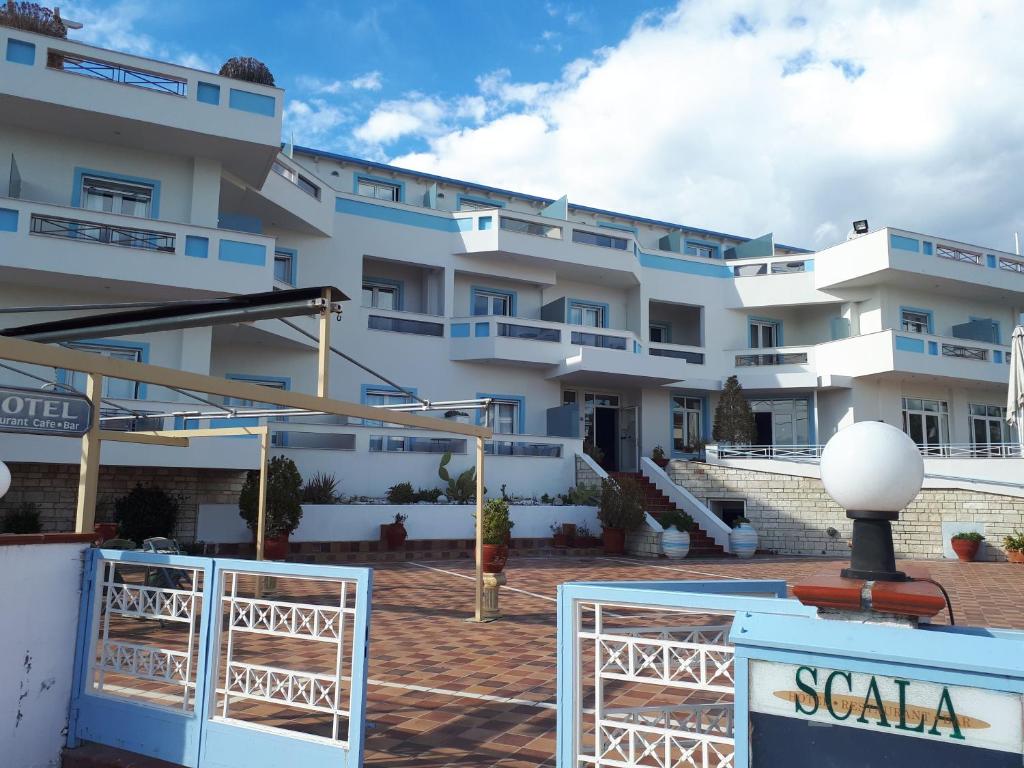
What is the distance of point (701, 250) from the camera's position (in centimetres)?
2845

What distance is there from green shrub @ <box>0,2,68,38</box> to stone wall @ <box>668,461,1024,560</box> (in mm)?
17860

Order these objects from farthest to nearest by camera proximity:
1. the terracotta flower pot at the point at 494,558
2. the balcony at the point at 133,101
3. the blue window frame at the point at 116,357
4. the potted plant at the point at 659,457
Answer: the potted plant at the point at 659,457
the blue window frame at the point at 116,357
the balcony at the point at 133,101
the terracotta flower pot at the point at 494,558

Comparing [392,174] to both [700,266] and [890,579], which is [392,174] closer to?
[700,266]

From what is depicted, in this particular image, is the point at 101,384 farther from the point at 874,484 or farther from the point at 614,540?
the point at 614,540

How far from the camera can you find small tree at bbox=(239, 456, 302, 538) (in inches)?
559

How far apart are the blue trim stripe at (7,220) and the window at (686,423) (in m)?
18.1

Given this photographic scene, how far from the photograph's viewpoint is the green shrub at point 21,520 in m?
12.5

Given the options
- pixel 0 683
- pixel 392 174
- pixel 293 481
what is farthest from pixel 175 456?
pixel 392 174

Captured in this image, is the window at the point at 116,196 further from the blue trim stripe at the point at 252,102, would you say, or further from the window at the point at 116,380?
the window at the point at 116,380

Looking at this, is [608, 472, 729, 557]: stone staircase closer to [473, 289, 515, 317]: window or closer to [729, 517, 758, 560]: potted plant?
[729, 517, 758, 560]: potted plant

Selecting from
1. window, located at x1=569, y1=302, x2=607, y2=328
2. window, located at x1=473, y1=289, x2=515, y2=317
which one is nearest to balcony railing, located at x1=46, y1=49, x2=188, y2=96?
window, located at x1=473, y1=289, x2=515, y2=317

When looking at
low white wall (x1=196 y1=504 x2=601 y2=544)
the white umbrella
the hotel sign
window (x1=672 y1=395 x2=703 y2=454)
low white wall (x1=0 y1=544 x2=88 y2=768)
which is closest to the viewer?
the hotel sign

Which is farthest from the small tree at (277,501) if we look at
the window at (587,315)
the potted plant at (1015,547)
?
the potted plant at (1015,547)

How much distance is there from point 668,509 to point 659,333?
8794mm
